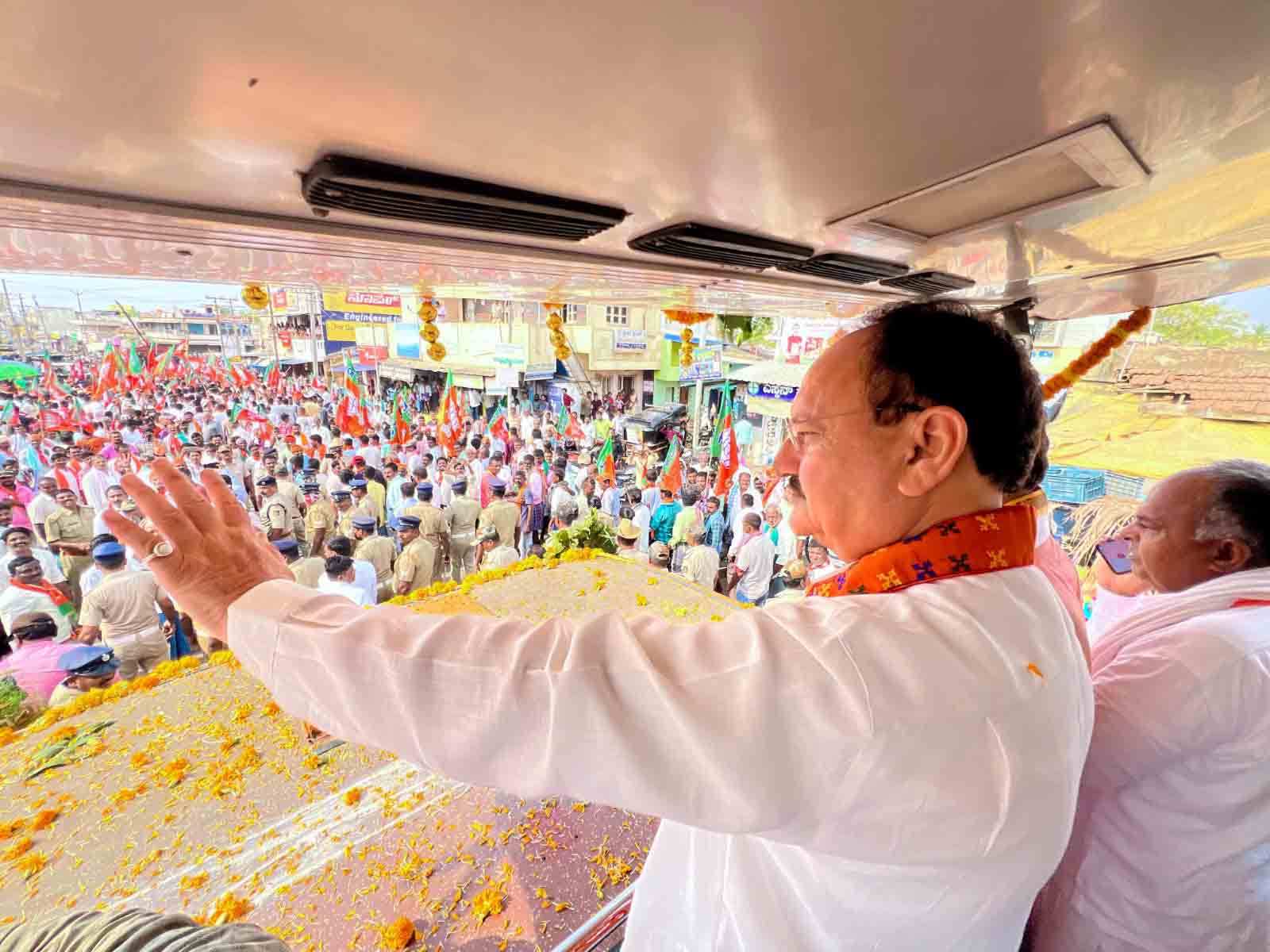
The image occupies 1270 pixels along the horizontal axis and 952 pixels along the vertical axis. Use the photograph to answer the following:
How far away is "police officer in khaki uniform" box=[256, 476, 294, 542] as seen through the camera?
6.26 metres

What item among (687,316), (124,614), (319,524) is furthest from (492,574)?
(319,524)

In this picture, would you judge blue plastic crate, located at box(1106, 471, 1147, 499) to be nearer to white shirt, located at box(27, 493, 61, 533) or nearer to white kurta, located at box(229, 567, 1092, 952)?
white kurta, located at box(229, 567, 1092, 952)

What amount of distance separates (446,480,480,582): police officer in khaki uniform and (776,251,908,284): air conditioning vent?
5535mm

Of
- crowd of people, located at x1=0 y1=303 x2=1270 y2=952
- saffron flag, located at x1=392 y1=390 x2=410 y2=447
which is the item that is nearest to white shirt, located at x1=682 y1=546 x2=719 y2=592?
crowd of people, located at x1=0 y1=303 x2=1270 y2=952

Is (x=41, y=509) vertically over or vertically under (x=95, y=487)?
under

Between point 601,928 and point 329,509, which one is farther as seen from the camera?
point 329,509

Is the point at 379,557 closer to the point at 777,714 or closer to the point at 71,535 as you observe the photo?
the point at 71,535

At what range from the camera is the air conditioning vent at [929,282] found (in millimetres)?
2379

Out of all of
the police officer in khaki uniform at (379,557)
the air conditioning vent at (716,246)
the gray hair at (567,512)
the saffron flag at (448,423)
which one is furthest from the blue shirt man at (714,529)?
the air conditioning vent at (716,246)

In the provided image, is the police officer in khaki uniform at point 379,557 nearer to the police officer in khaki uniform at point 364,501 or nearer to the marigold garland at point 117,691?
the police officer in khaki uniform at point 364,501

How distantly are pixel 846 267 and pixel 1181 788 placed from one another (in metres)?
1.89

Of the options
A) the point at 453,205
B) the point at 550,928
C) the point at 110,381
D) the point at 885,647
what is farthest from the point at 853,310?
the point at 110,381

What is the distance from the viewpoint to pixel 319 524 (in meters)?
6.31

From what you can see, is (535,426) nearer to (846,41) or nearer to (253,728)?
(253,728)
